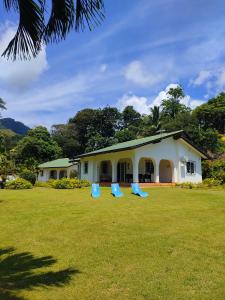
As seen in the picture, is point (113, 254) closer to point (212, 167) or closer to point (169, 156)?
point (169, 156)

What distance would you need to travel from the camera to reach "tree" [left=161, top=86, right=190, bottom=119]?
63.0 m

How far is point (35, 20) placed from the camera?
15.4ft

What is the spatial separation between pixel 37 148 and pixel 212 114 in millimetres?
33138

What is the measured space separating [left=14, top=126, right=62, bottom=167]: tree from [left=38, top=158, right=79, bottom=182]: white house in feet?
15.5

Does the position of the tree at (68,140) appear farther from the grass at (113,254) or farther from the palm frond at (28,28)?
the palm frond at (28,28)

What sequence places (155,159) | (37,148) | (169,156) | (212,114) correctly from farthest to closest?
(212,114) → (37,148) → (169,156) → (155,159)

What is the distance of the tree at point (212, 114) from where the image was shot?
188 ft

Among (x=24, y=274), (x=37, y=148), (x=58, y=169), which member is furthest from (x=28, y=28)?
(x=37, y=148)

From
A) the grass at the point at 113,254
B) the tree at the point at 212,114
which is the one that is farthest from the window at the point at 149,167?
the tree at the point at 212,114

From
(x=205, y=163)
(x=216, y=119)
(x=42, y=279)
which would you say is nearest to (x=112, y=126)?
(x=216, y=119)

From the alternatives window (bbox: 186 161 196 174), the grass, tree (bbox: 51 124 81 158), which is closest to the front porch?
window (bbox: 186 161 196 174)

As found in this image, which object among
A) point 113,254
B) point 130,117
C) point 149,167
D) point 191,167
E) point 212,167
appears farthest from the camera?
point 130,117

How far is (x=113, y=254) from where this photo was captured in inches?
285

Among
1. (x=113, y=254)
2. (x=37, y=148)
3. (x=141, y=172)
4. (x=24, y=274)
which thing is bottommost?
(x=24, y=274)
